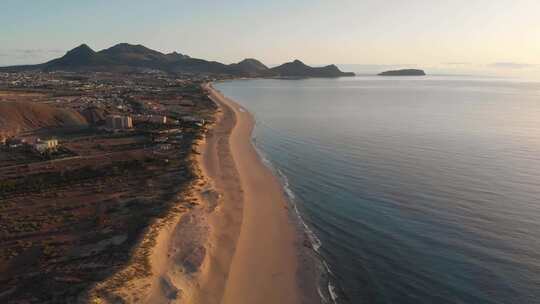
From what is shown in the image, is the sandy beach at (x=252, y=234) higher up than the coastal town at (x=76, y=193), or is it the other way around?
the coastal town at (x=76, y=193)

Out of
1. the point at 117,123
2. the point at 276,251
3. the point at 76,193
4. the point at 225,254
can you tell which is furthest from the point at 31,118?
the point at 276,251

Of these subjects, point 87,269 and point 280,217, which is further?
point 280,217

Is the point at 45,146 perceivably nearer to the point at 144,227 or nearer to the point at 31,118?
the point at 31,118

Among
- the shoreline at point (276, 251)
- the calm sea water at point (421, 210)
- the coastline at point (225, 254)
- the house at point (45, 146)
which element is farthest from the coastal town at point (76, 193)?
the calm sea water at point (421, 210)

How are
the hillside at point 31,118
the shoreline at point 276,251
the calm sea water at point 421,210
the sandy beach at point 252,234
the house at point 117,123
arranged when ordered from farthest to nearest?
the house at point 117,123 < the hillside at point 31,118 < the calm sea water at point 421,210 < the sandy beach at point 252,234 < the shoreline at point 276,251

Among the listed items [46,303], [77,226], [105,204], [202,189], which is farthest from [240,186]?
[46,303]

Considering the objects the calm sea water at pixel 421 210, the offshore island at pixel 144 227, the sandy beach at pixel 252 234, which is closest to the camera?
the offshore island at pixel 144 227

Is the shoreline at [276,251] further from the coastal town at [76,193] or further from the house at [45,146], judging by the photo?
the house at [45,146]

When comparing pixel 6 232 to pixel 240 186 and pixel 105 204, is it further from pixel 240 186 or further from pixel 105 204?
pixel 240 186
